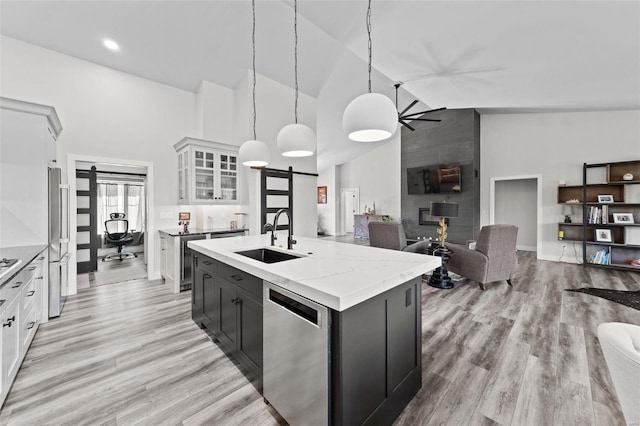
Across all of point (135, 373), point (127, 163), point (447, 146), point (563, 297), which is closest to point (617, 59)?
point (563, 297)


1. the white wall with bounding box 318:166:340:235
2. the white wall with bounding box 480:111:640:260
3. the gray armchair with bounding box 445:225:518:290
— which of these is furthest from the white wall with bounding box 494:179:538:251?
the white wall with bounding box 318:166:340:235

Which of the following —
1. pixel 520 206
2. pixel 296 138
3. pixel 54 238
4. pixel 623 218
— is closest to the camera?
pixel 296 138

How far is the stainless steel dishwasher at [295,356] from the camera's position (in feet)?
4.04

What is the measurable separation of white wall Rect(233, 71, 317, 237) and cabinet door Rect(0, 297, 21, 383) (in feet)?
9.47

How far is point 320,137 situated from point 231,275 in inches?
237

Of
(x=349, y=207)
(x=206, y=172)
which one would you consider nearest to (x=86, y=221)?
(x=206, y=172)

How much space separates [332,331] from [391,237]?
372 cm

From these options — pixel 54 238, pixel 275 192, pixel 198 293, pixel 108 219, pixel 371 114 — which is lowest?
pixel 198 293

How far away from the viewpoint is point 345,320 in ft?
3.91

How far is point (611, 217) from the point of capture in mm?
5051

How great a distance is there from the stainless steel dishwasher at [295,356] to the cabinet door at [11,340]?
1.61 meters

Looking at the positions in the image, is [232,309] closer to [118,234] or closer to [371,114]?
[371,114]

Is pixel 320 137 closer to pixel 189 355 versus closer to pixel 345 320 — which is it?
pixel 189 355

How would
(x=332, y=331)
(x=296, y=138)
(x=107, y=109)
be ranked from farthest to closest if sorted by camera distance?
(x=107, y=109), (x=296, y=138), (x=332, y=331)
